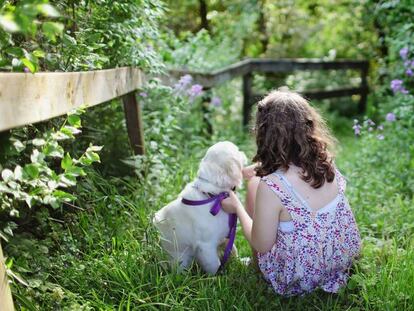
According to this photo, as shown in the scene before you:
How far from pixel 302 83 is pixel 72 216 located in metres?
8.22

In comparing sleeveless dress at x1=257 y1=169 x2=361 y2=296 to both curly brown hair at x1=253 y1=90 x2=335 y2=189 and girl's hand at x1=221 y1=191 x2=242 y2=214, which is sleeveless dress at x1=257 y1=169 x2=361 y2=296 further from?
girl's hand at x1=221 y1=191 x2=242 y2=214

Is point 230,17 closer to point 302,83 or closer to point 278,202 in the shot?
point 302,83

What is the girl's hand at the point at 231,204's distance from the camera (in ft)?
9.12

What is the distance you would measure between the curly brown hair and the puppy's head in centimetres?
19

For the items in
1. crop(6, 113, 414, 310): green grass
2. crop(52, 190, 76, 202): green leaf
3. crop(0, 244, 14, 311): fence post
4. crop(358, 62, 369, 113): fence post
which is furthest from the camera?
crop(358, 62, 369, 113): fence post

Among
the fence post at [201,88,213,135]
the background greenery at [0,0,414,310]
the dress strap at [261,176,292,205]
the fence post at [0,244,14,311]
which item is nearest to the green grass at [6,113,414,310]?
the background greenery at [0,0,414,310]

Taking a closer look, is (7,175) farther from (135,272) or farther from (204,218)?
(204,218)

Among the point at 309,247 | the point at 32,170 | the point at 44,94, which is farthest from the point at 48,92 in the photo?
the point at 309,247

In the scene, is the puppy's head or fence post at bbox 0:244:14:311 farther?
the puppy's head

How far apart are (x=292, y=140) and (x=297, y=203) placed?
0.31 meters

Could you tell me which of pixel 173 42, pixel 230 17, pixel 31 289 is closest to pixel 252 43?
pixel 230 17

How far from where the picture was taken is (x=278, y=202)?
2.50 m

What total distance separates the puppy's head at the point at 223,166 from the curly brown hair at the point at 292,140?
19 cm

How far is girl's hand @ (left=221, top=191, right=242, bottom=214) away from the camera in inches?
109
